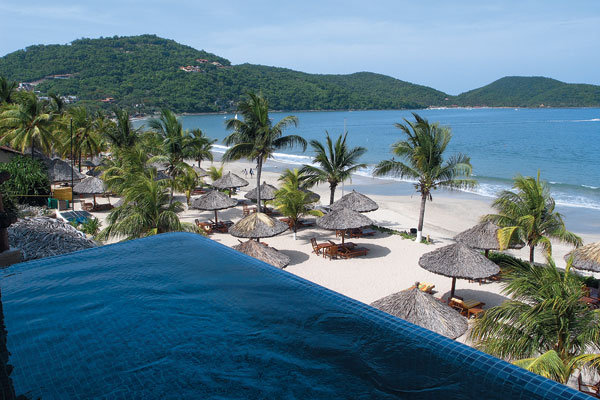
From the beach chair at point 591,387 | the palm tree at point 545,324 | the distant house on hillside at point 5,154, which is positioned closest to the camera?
the palm tree at point 545,324

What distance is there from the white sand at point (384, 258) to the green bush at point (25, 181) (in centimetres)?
279

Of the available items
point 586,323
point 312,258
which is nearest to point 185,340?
point 586,323

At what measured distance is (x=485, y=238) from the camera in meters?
12.6

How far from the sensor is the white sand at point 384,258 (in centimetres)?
1209

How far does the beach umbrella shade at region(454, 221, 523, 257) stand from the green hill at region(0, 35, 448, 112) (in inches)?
3589

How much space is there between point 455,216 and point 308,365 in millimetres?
22015

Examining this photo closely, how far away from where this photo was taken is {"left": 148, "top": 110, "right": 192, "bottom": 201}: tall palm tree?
18797mm

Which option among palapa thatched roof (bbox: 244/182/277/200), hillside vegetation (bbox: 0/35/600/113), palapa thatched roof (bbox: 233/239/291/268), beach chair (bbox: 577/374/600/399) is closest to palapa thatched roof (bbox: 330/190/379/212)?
palapa thatched roof (bbox: 244/182/277/200)

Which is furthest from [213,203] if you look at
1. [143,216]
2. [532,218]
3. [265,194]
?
[532,218]

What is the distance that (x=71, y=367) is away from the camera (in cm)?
474

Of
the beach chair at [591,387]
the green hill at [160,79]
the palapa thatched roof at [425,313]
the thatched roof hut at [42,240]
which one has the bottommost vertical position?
the beach chair at [591,387]

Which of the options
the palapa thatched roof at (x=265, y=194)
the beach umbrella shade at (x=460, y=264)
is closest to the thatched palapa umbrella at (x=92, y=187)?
the palapa thatched roof at (x=265, y=194)

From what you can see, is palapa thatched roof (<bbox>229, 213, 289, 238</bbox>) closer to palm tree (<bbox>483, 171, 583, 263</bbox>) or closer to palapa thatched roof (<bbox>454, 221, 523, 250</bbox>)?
palapa thatched roof (<bbox>454, 221, 523, 250</bbox>)

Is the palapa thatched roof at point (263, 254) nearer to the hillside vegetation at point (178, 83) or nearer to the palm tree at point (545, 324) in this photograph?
the palm tree at point (545, 324)
